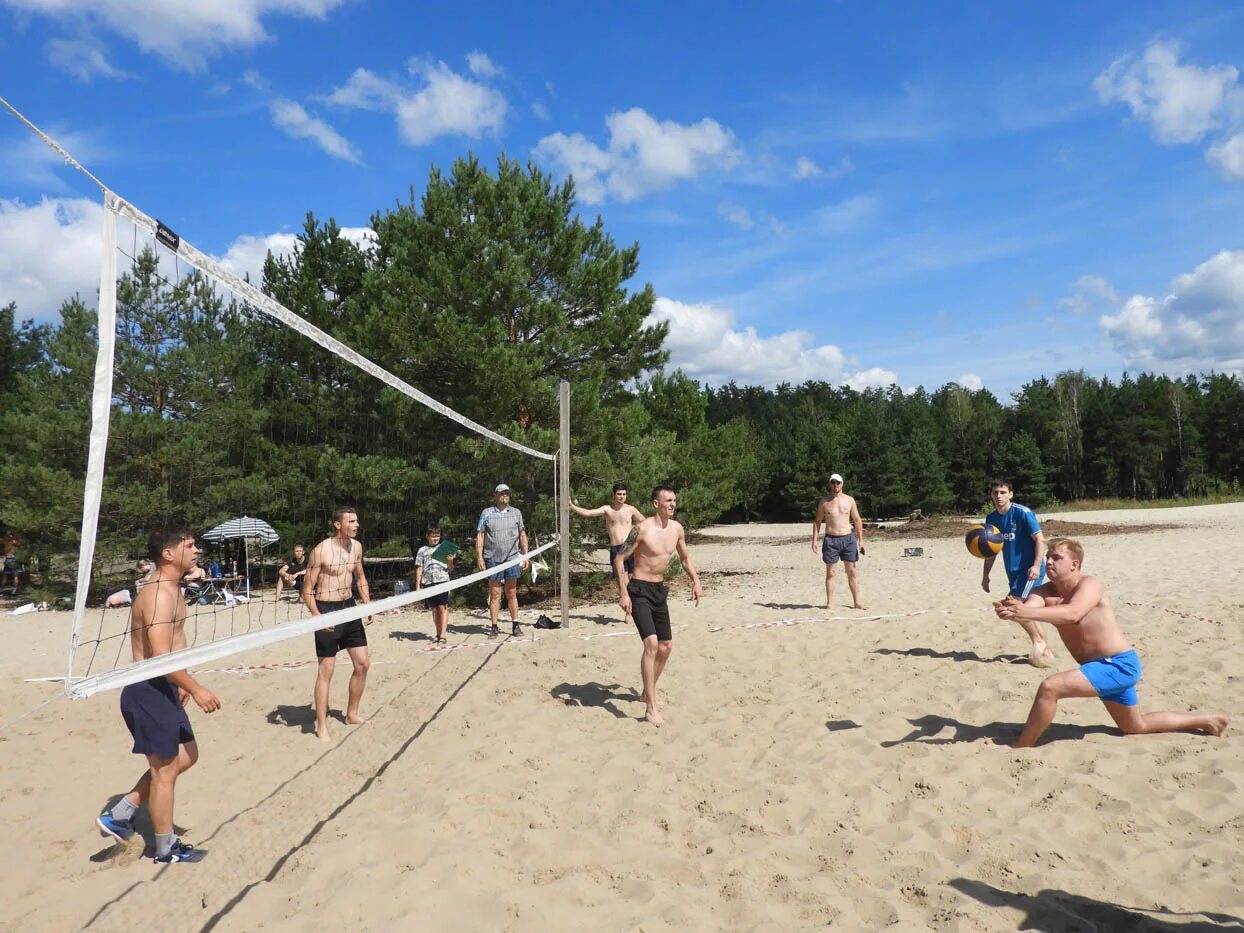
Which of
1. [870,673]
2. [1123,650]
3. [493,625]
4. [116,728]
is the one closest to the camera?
[1123,650]

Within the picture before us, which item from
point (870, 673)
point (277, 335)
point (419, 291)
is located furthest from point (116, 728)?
point (277, 335)

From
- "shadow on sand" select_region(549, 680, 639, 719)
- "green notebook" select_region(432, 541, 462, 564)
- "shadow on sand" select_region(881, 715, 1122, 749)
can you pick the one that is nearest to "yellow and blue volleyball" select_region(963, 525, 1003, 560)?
"shadow on sand" select_region(881, 715, 1122, 749)

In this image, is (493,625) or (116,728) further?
(493,625)

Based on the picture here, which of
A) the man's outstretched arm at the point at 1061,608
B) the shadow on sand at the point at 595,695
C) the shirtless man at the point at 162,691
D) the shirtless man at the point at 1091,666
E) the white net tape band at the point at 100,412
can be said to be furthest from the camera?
the shadow on sand at the point at 595,695

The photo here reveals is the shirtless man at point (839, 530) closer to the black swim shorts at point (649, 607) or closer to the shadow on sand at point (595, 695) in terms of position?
the shadow on sand at point (595, 695)

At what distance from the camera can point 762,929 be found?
262cm

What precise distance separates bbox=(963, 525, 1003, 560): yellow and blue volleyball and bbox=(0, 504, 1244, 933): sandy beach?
2.34ft

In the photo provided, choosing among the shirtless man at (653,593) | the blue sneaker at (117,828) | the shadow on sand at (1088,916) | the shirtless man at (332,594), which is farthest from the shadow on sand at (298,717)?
the shadow on sand at (1088,916)

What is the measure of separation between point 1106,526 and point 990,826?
2319 centimetres

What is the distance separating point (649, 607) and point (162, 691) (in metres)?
2.77

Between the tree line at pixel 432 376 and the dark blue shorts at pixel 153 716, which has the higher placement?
the tree line at pixel 432 376

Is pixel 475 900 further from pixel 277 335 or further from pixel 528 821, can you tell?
pixel 277 335

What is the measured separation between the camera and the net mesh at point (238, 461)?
3.30 meters

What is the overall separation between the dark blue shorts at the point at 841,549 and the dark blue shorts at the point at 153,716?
6553 millimetres
